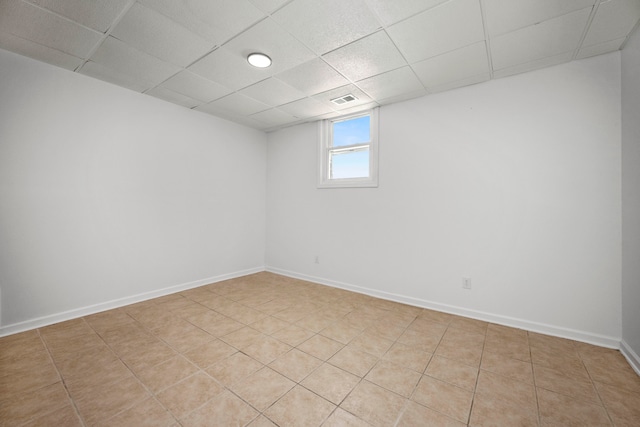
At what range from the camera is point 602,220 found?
2344 mm

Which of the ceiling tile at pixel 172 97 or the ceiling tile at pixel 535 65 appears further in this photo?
the ceiling tile at pixel 172 97

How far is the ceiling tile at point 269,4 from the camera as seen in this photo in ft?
5.92

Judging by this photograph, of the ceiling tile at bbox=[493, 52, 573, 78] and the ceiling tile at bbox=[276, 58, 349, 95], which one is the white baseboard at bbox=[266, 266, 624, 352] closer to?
the ceiling tile at bbox=[493, 52, 573, 78]

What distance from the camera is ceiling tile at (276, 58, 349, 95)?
8.57 ft

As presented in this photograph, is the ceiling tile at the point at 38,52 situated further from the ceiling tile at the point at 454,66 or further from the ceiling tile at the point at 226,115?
the ceiling tile at the point at 454,66

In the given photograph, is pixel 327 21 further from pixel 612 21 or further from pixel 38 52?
pixel 38 52

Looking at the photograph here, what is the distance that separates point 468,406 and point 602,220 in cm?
219

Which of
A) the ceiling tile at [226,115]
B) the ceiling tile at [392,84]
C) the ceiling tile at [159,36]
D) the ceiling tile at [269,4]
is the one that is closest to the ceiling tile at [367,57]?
the ceiling tile at [392,84]

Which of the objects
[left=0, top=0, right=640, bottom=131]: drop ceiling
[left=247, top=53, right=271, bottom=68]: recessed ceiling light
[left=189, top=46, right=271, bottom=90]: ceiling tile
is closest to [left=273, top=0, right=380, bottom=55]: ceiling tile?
[left=0, top=0, right=640, bottom=131]: drop ceiling

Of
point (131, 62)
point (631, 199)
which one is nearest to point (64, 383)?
point (131, 62)

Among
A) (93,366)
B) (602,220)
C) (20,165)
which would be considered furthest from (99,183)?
(602,220)

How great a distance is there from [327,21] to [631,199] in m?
2.94

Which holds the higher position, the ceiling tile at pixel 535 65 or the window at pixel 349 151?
the ceiling tile at pixel 535 65

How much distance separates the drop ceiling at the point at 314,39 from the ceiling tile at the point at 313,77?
0.01 metres
